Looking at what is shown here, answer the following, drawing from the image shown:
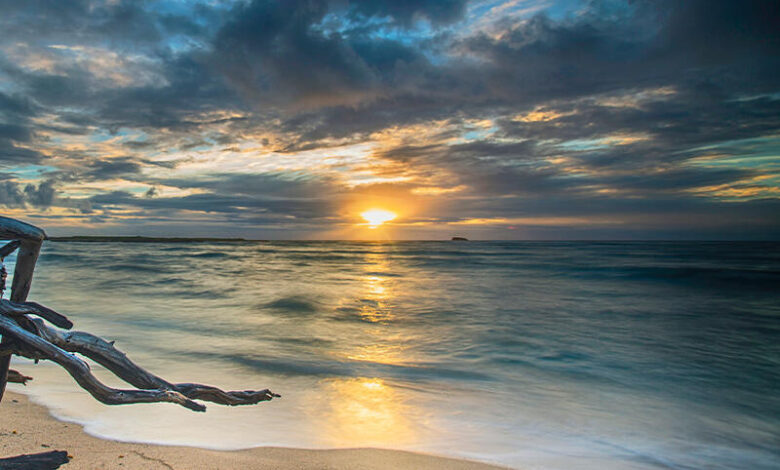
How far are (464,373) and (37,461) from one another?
636 centimetres

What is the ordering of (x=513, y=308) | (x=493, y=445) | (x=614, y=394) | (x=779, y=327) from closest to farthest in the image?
(x=493, y=445), (x=614, y=394), (x=779, y=327), (x=513, y=308)

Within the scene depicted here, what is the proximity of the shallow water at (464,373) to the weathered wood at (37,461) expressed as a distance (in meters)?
0.82

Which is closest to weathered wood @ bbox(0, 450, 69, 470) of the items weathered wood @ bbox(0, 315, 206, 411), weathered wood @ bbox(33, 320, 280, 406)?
weathered wood @ bbox(33, 320, 280, 406)

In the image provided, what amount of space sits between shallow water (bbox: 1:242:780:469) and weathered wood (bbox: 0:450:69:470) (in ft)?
2.69

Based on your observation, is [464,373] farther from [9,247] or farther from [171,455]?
[9,247]

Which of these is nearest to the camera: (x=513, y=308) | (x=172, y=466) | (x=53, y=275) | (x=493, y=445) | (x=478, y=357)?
(x=172, y=466)

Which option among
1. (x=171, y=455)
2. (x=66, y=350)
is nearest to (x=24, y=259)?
(x=66, y=350)

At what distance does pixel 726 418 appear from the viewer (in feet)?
21.4

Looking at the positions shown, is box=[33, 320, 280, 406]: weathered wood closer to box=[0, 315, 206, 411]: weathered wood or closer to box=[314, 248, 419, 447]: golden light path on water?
box=[0, 315, 206, 411]: weathered wood

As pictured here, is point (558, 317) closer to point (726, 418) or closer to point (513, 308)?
point (513, 308)

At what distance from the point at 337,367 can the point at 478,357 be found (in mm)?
3185

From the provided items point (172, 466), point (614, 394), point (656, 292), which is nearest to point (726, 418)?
point (614, 394)

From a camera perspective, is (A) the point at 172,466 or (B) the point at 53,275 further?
(B) the point at 53,275

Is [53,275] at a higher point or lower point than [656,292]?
lower
